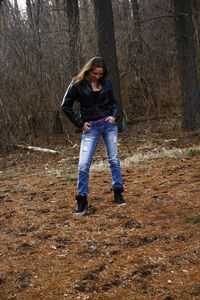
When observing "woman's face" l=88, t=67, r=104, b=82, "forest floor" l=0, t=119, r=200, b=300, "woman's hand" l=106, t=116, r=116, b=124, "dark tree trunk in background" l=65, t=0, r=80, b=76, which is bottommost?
"forest floor" l=0, t=119, r=200, b=300

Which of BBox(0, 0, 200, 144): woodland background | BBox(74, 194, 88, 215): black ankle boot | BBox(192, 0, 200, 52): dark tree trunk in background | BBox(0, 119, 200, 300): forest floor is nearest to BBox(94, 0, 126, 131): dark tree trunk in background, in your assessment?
BBox(0, 0, 200, 144): woodland background

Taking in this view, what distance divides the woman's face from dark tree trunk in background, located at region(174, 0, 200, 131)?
6892 mm

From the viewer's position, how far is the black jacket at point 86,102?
5238 millimetres

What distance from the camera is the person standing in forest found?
17.1ft

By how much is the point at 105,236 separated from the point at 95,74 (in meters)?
1.82

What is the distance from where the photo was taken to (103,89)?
5320mm

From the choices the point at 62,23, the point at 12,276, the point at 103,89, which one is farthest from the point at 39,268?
the point at 62,23

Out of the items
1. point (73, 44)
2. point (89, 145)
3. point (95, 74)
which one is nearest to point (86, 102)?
point (95, 74)

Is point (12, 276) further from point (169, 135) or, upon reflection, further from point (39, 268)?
point (169, 135)

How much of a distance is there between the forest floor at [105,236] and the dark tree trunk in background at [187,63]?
3523 millimetres

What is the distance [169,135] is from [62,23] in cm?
452

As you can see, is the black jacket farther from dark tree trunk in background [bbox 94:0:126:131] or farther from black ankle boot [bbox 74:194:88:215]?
dark tree trunk in background [bbox 94:0:126:131]

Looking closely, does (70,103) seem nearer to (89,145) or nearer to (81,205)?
(89,145)

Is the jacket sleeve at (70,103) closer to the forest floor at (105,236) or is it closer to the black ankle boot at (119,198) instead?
the black ankle boot at (119,198)
